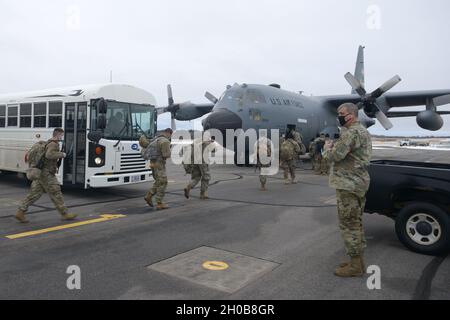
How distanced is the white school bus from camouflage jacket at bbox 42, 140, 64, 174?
2.02 meters

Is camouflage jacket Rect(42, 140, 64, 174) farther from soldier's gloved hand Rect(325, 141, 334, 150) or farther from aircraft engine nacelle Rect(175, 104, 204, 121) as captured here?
aircraft engine nacelle Rect(175, 104, 204, 121)

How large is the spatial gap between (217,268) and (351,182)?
6.97 ft

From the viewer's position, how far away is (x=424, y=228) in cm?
532

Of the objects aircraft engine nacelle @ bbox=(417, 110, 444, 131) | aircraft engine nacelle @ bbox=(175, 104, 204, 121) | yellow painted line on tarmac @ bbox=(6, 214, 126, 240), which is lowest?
yellow painted line on tarmac @ bbox=(6, 214, 126, 240)

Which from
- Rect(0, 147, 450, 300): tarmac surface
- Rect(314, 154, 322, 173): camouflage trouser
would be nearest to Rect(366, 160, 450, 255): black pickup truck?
Rect(0, 147, 450, 300): tarmac surface

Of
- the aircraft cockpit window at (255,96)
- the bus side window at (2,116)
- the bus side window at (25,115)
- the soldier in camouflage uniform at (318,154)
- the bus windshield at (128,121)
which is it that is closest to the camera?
the bus windshield at (128,121)

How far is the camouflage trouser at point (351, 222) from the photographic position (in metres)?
4.53

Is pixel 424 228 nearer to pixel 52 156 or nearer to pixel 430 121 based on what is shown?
pixel 52 156

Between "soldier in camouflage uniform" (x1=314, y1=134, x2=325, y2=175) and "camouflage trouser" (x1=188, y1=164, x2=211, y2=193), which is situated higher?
"soldier in camouflage uniform" (x1=314, y1=134, x2=325, y2=175)

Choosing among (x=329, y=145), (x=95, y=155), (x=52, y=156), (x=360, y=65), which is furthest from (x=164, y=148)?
(x=360, y=65)

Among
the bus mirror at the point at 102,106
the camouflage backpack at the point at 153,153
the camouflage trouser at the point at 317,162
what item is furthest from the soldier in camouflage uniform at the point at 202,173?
the camouflage trouser at the point at 317,162

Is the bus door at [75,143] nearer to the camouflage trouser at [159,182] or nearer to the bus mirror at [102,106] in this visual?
the bus mirror at [102,106]

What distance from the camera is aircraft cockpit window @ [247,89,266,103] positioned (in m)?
17.1

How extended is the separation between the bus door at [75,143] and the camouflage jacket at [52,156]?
2342mm
